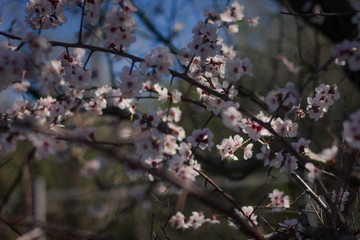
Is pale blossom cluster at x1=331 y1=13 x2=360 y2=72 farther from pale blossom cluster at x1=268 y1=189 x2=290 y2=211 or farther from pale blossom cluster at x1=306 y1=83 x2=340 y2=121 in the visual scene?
pale blossom cluster at x1=268 y1=189 x2=290 y2=211

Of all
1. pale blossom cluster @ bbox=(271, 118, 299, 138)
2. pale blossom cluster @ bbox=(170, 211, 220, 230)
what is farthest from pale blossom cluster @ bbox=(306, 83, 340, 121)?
pale blossom cluster @ bbox=(170, 211, 220, 230)

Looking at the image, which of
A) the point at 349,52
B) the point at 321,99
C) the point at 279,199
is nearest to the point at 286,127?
the point at 321,99

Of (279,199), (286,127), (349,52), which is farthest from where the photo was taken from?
(279,199)

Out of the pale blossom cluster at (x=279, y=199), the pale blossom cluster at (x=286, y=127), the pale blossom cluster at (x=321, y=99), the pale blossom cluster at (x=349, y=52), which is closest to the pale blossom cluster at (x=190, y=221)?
the pale blossom cluster at (x=279, y=199)

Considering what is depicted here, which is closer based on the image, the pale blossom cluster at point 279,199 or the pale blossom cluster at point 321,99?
the pale blossom cluster at point 321,99

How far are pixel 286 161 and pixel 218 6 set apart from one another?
2092 millimetres

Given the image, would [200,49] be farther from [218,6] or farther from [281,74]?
[281,74]

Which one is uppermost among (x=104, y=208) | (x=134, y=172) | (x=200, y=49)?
(x=200, y=49)

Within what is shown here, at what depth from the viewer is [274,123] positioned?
4.70 feet

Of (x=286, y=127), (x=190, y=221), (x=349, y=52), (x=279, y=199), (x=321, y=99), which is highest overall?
(x=349, y=52)

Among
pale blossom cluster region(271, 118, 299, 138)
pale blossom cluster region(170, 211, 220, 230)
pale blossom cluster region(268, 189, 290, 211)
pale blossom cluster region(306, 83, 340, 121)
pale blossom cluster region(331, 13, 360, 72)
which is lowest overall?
pale blossom cluster region(170, 211, 220, 230)

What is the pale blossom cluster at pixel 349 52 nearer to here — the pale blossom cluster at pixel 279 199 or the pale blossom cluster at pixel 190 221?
the pale blossom cluster at pixel 279 199

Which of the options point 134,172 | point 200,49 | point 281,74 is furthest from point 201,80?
point 281,74

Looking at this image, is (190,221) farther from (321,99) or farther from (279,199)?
(321,99)
